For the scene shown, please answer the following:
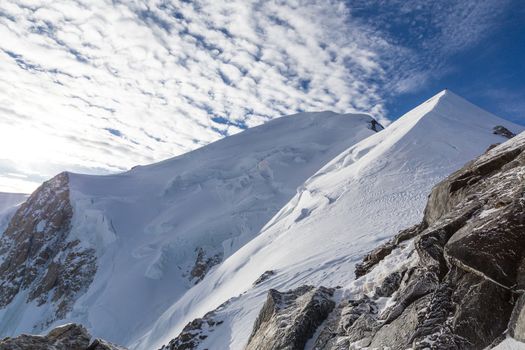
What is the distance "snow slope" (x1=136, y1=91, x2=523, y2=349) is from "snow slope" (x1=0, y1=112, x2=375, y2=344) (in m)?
8.65

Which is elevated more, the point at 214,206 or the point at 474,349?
the point at 474,349

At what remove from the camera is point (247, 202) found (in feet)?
141

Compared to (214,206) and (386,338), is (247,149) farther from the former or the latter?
(386,338)

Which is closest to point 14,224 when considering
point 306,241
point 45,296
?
point 45,296

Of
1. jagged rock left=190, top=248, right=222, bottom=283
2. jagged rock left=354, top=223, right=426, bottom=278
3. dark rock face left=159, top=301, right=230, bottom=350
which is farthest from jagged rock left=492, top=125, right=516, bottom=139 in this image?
dark rock face left=159, top=301, right=230, bottom=350

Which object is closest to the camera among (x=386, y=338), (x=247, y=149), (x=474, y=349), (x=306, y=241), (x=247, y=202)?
(x=474, y=349)

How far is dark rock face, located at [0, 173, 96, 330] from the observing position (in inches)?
1679

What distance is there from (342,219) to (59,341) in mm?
15444

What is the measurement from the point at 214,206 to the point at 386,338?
40.1m

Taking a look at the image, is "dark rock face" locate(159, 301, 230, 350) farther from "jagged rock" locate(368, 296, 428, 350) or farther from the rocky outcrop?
"jagged rock" locate(368, 296, 428, 350)

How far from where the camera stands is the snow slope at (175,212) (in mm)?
36375

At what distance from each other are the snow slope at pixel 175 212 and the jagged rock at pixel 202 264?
0.16 m

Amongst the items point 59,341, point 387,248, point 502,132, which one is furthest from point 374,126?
point 59,341

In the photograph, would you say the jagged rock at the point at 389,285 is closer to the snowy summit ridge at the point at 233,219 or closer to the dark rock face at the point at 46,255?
the snowy summit ridge at the point at 233,219
